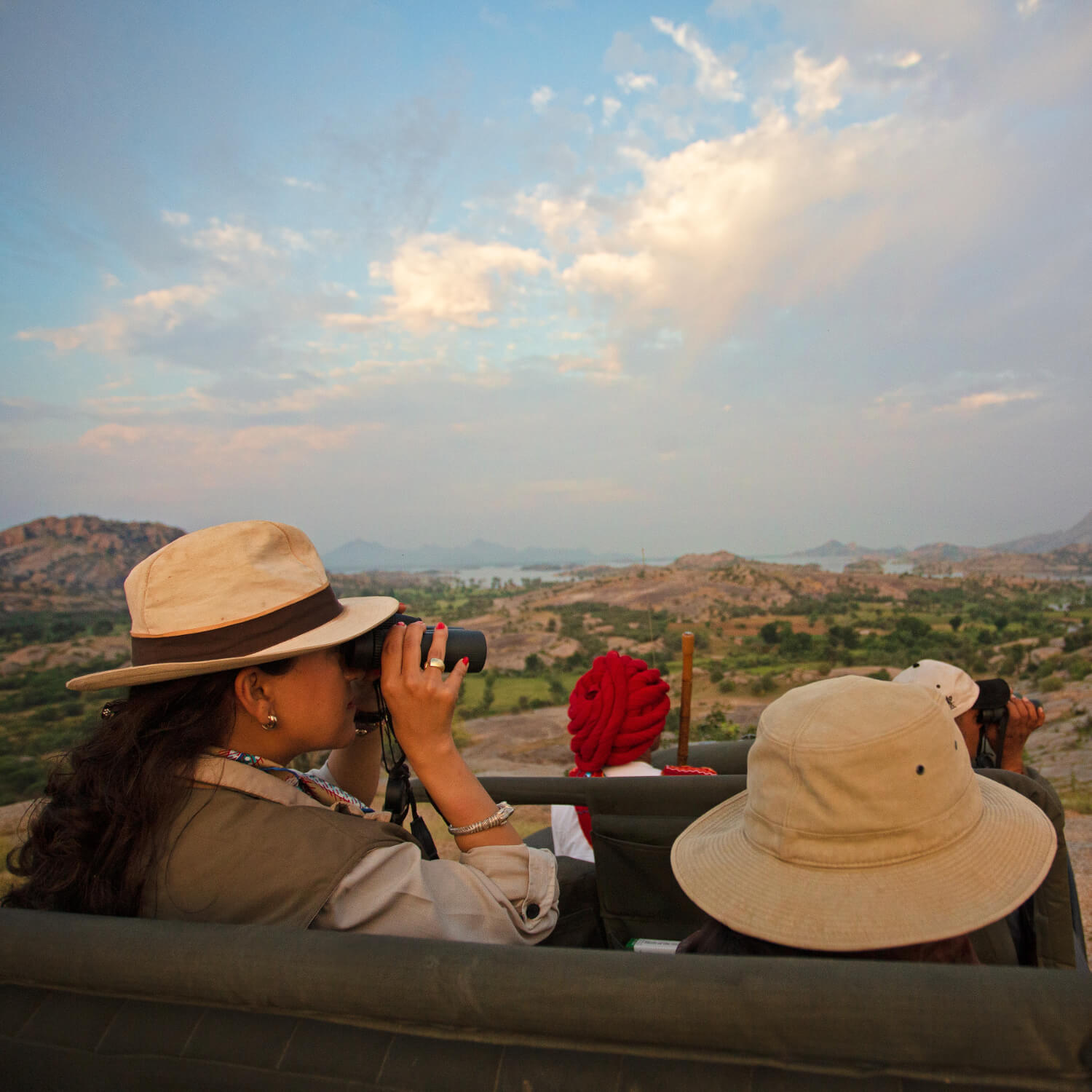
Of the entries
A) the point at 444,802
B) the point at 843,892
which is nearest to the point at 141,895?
the point at 444,802

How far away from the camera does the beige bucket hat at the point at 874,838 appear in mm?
1026

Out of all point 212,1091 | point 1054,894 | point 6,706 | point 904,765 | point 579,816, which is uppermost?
point 904,765

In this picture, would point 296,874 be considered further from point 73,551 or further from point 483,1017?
point 73,551

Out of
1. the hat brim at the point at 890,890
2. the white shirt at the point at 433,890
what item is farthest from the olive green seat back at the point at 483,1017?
the hat brim at the point at 890,890

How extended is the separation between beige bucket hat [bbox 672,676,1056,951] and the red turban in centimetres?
155

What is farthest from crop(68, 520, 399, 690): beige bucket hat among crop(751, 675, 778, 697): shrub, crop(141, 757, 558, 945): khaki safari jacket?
crop(751, 675, 778, 697): shrub

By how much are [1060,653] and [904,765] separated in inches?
878

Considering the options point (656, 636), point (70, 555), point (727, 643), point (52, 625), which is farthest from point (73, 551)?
point (727, 643)

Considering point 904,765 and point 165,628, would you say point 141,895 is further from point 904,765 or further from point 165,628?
point 904,765

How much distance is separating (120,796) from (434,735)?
1.86 ft

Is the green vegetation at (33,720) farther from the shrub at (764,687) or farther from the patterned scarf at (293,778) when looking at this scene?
the shrub at (764,687)

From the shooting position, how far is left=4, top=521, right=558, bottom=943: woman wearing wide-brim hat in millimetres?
1127

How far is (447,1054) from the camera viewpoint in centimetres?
83

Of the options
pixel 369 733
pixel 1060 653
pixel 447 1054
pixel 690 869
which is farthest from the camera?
pixel 1060 653
